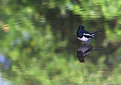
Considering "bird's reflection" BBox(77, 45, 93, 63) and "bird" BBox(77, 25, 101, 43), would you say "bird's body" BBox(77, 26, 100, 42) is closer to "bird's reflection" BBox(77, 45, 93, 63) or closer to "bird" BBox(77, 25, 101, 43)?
"bird" BBox(77, 25, 101, 43)

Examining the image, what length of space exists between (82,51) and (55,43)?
44 cm

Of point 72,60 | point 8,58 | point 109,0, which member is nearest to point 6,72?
point 8,58

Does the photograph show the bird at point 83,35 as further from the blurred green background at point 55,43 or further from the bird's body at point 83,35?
the blurred green background at point 55,43

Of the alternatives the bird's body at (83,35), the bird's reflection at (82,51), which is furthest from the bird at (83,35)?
the bird's reflection at (82,51)

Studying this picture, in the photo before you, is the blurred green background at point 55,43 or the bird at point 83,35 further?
the bird at point 83,35

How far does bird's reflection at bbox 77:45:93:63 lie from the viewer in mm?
3611

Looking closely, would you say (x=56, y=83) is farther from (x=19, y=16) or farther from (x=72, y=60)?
(x=19, y=16)

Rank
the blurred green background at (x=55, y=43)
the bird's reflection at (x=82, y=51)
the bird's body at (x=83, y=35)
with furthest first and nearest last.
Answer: the bird's body at (x=83, y=35) < the bird's reflection at (x=82, y=51) < the blurred green background at (x=55, y=43)

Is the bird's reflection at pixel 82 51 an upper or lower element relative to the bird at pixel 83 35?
lower

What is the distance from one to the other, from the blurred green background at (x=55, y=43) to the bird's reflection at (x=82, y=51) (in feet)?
0.23

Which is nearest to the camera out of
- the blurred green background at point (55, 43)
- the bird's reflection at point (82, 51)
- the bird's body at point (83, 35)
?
the blurred green background at point (55, 43)

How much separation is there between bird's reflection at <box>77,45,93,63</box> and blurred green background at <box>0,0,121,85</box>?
7cm

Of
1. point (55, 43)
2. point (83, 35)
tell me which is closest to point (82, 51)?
point (83, 35)

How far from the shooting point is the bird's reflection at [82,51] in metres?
3.61
